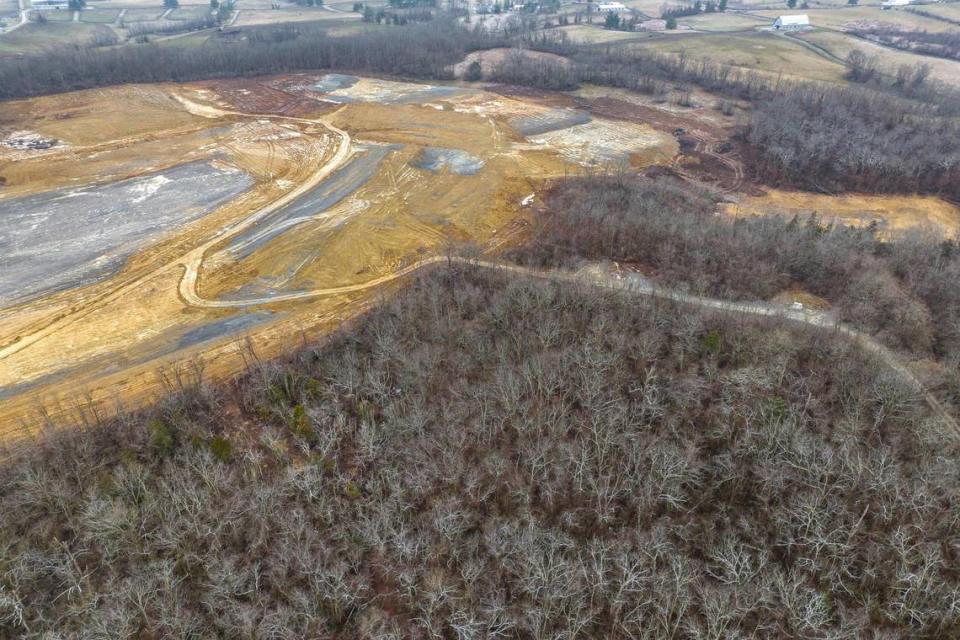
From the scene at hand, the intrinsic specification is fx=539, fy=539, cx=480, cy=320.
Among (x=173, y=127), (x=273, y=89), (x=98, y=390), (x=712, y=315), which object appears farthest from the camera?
(x=273, y=89)

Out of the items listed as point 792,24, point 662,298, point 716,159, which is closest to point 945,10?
point 792,24

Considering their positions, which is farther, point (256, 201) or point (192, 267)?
point (256, 201)

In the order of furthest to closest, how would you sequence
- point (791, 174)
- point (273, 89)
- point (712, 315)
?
point (273, 89), point (791, 174), point (712, 315)

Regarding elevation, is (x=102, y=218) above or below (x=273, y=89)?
below

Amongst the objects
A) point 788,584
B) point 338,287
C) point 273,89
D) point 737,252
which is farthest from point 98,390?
point 273,89

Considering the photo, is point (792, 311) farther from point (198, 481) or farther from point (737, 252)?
point (198, 481)

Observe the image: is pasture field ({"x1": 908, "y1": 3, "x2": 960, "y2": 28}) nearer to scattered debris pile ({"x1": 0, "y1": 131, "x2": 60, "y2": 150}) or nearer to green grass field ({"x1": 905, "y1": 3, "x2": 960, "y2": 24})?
green grass field ({"x1": 905, "y1": 3, "x2": 960, "y2": 24})

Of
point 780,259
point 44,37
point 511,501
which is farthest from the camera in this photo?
point 44,37

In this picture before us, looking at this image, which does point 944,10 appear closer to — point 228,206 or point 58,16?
point 228,206
